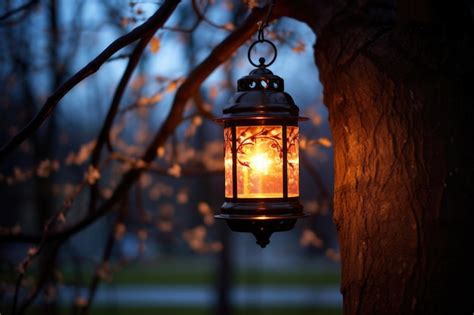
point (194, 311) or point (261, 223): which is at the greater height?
point (261, 223)

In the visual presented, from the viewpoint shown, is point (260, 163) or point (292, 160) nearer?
point (260, 163)

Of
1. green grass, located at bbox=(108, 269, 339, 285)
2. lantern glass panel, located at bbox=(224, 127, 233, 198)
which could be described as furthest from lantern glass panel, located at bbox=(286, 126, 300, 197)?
green grass, located at bbox=(108, 269, 339, 285)

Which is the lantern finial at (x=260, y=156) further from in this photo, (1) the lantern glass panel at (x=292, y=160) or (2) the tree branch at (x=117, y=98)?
(2) the tree branch at (x=117, y=98)

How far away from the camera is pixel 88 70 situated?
7.98 feet

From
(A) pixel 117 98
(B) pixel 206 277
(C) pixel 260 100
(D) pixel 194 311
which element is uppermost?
(A) pixel 117 98

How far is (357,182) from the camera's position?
2416 mm

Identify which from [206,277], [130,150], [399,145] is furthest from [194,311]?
[399,145]

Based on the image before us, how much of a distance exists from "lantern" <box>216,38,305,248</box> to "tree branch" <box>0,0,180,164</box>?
17.5 inches

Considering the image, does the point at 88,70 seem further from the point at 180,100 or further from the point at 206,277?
the point at 206,277

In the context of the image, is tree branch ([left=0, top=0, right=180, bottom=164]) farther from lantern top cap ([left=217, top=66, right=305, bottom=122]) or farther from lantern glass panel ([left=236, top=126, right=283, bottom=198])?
lantern glass panel ([left=236, top=126, right=283, bottom=198])

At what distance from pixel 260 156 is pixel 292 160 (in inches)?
7.3

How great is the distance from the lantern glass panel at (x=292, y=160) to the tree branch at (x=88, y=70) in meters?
0.76

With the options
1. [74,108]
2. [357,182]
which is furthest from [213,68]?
[74,108]

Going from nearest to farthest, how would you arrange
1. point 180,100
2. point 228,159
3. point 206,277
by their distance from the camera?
point 228,159 → point 180,100 → point 206,277
